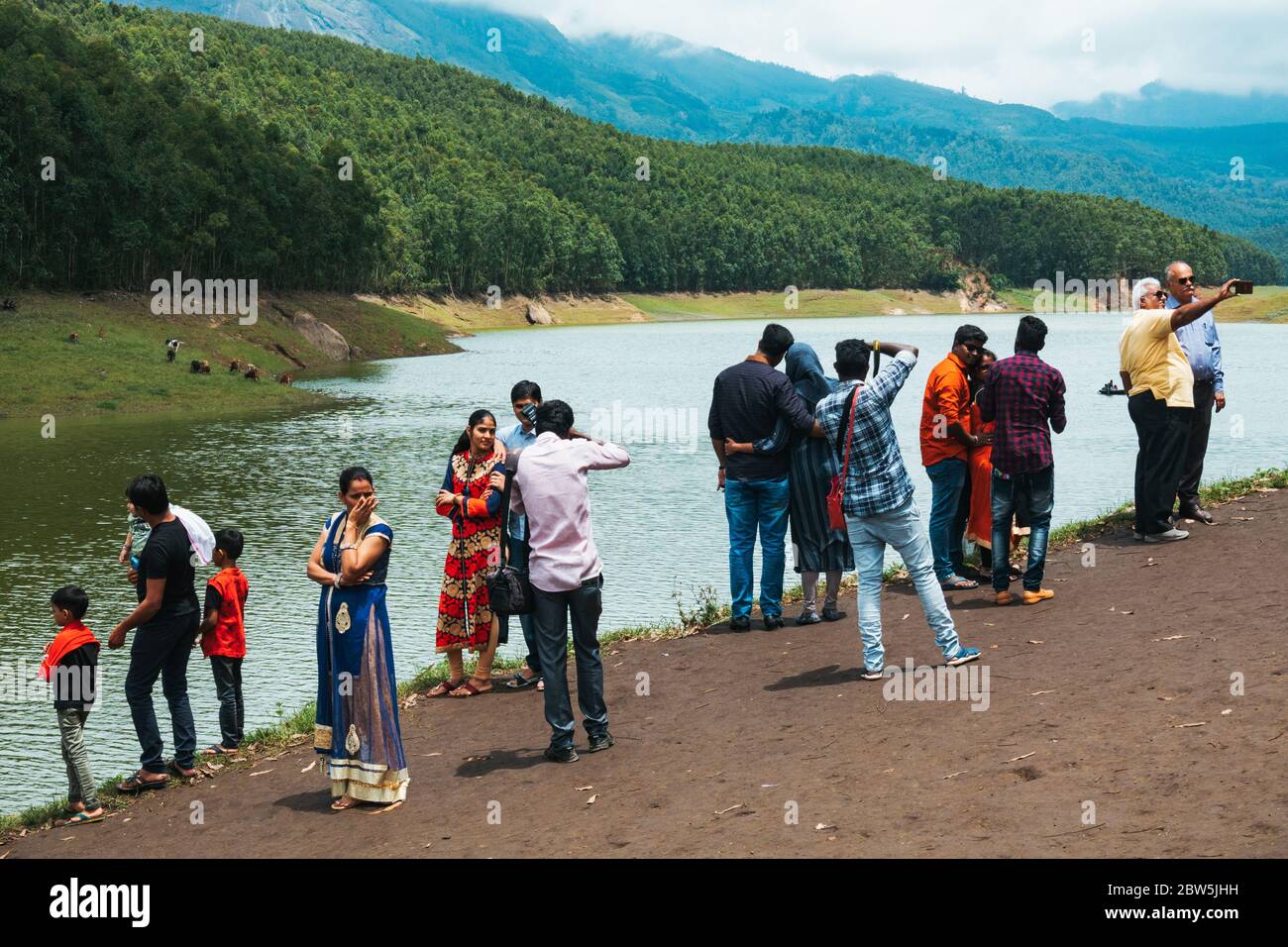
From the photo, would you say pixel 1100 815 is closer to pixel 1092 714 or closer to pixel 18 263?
pixel 1092 714

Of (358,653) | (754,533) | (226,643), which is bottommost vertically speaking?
(226,643)

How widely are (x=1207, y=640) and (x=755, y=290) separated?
612ft

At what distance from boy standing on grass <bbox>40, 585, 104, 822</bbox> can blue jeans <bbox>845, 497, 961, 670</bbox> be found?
19.8 feet

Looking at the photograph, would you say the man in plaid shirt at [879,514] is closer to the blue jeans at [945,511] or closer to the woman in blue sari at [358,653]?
the blue jeans at [945,511]

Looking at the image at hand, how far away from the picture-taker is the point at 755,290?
637 feet

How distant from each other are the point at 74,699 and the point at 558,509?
13.0 ft

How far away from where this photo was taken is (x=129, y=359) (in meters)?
53.3

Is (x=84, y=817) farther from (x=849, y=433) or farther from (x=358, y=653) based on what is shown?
(x=849, y=433)

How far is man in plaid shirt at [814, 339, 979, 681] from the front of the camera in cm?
1047

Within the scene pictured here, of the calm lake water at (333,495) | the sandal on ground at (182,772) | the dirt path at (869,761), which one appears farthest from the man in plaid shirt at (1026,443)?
the sandal on ground at (182,772)

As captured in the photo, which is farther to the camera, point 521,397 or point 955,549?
point 955,549

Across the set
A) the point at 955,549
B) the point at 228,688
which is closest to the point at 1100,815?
the point at 955,549

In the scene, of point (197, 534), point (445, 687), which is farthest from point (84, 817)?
point (445, 687)

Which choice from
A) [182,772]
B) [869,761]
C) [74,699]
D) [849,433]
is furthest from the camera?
[849,433]
